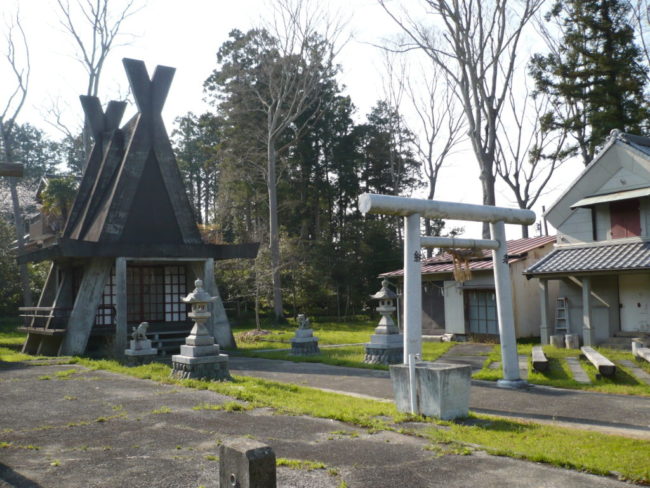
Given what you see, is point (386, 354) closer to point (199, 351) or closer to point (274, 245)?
point (199, 351)

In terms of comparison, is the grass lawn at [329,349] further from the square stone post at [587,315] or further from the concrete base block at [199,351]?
the square stone post at [587,315]

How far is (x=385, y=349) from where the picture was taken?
14461 millimetres

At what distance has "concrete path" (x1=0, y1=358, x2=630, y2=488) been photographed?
5289mm

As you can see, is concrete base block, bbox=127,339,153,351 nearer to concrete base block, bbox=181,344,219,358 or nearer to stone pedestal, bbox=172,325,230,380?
stone pedestal, bbox=172,325,230,380

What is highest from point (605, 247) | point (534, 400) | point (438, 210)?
point (605, 247)

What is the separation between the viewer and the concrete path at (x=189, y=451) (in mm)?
5289

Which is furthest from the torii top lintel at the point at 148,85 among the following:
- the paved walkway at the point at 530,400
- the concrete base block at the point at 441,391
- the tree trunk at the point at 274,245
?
the concrete base block at the point at 441,391

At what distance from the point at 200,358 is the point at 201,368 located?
0.64 ft

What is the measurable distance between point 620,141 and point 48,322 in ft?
59.9

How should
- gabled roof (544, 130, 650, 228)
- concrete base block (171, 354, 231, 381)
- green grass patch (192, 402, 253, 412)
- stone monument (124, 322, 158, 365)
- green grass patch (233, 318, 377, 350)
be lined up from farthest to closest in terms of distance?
green grass patch (233, 318, 377, 350), gabled roof (544, 130, 650, 228), stone monument (124, 322, 158, 365), concrete base block (171, 354, 231, 381), green grass patch (192, 402, 253, 412)

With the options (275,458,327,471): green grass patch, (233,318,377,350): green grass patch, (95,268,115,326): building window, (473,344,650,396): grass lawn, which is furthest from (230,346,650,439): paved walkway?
(233,318,377,350): green grass patch

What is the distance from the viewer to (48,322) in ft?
58.1

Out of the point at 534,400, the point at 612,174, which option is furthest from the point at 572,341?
the point at 534,400

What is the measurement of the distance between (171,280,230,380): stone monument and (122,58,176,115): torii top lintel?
9.15 metres
